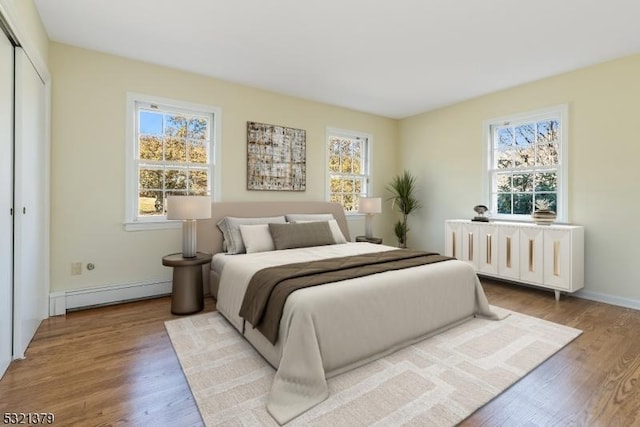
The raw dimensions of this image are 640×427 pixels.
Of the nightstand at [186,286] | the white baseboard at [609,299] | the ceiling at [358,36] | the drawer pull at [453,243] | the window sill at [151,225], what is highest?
the ceiling at [358,36]

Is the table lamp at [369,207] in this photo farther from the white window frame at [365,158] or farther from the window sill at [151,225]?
the window sill at [151,225]

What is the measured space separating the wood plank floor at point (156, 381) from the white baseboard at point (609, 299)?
0.49 metres

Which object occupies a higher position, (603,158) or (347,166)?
(347,166)

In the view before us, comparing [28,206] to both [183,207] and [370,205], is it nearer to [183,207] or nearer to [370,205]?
[183,207]

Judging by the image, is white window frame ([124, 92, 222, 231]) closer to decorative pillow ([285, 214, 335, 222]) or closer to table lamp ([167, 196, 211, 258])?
table lamp ([167, 196, 211, 258])

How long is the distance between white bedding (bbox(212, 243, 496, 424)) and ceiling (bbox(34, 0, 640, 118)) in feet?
6.88

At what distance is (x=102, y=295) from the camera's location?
3189 millimetres

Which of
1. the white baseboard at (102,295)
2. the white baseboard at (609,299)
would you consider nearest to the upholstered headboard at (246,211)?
the white baseboard at (102,295)

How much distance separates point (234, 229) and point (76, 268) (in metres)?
1.57

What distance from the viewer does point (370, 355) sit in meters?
2.08

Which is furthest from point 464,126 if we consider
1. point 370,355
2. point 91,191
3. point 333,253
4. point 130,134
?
point 91,191

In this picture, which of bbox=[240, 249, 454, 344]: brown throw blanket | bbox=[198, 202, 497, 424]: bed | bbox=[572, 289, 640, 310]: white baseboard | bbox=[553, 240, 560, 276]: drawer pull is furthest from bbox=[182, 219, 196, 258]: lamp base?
bbox=[572, 289, 640, 310]: white baseboard

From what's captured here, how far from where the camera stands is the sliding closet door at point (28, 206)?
2131 mm

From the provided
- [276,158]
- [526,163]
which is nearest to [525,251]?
[526,163]
